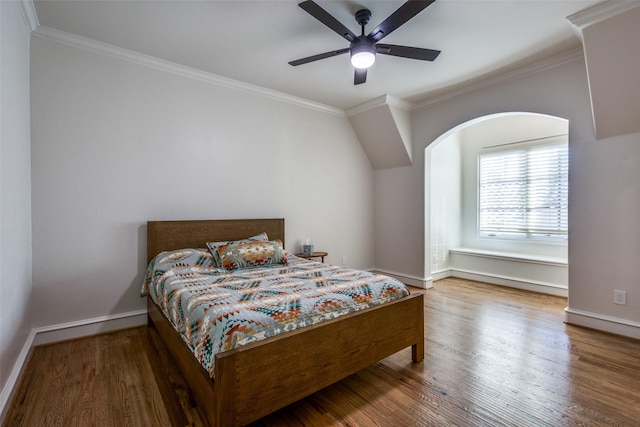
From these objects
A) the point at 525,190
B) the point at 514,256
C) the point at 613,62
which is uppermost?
the point at 613,62

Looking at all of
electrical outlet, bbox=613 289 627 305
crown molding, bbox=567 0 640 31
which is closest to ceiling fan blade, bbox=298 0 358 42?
crown molding, bbox=567 0 640 31

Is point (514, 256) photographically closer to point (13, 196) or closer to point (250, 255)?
point (250, 255)

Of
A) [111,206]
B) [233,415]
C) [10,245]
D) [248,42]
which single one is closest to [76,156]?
[111,206]

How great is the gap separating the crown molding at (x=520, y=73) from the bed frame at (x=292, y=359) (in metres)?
2.73

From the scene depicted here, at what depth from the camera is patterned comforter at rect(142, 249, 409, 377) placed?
1569 millimetres

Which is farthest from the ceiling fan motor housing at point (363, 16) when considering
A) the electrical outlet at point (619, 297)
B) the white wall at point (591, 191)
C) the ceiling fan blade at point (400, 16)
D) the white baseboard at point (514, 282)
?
the white baseboard at point (514, 282)

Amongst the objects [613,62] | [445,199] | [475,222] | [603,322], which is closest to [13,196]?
[613,62]

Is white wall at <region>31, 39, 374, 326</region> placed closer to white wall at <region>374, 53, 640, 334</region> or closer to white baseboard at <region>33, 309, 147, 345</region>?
white baseboard at <region>33, 309, 147, 345</region>

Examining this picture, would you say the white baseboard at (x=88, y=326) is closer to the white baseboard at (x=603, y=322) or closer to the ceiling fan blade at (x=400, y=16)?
the ceiling fan blade at (x=400, y=16)

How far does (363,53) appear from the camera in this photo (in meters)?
2.28

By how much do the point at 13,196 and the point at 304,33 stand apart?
2.39m

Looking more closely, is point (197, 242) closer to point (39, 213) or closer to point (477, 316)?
point (39, 213)

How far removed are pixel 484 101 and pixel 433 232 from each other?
195 centimetres

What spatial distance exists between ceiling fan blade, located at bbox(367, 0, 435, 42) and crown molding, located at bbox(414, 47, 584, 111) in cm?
204
